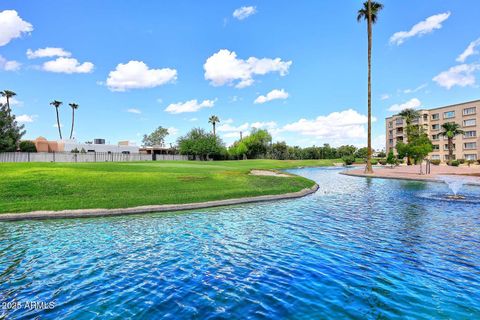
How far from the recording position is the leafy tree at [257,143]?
98000mm

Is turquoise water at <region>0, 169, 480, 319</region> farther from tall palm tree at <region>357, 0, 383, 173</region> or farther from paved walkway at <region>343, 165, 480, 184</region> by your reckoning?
tall palm tree at <region>357, 0, 383, 173</region>

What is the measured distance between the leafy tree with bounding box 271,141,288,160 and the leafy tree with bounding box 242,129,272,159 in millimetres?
3890

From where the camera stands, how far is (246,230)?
37.6ft

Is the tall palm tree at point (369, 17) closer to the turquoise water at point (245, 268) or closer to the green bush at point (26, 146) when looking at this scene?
the turquoise water at point (245, 268)

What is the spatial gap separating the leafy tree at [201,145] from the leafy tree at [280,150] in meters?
23.7

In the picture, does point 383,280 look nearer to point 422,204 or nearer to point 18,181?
point 422,204

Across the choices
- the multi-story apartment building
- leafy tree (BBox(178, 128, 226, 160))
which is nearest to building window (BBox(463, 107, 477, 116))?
the multi-story apartment building

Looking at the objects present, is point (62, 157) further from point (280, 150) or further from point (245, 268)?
point (280, 150)

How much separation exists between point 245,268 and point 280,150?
326 feet

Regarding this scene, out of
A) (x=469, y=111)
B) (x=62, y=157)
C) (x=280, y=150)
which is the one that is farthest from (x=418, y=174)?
(x=280, y=150)

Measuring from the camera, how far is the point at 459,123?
77.8m

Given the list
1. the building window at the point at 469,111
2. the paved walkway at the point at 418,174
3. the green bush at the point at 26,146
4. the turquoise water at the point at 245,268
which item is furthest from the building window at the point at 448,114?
the green bush at the point at 26,146

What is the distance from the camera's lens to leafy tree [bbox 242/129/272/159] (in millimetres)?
98000

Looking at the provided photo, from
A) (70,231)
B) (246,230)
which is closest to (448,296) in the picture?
(246,230)
